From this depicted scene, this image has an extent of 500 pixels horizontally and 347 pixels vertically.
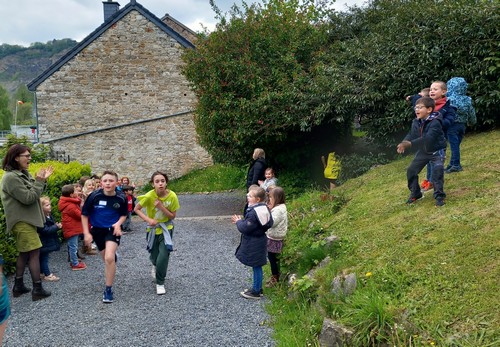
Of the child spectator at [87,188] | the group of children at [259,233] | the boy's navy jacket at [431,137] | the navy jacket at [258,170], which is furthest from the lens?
the navy jacket at [258,170]

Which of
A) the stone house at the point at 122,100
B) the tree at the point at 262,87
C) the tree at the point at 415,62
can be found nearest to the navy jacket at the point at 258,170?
the tree at the point at 262,87

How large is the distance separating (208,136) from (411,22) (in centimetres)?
610

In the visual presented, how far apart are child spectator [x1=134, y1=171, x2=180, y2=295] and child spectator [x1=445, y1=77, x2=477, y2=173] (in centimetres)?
458

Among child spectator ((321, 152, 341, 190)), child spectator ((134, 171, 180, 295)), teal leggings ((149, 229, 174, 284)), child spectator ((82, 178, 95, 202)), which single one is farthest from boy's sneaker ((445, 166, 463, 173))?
child spectator ((82, 178, 95, 202))

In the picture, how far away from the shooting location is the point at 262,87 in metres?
11.5

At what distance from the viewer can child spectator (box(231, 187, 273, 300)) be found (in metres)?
5.64

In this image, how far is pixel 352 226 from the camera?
6191 millimetres

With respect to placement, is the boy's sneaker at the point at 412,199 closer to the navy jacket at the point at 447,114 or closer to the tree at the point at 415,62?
the navy jacket at the point at 447,114

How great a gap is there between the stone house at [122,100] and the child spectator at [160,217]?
13883 millimetres

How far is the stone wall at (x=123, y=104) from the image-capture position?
61.7 ft

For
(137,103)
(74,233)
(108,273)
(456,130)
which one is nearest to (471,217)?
(456,130)

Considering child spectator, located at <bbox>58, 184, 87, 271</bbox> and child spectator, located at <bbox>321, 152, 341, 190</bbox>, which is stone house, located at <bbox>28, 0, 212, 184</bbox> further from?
child spectator, located at <bbox>58, 184, 87, 271</bbox>

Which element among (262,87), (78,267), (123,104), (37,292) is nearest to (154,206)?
(37,292)

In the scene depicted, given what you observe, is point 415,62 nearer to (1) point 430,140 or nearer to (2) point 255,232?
(1) point 430,140
